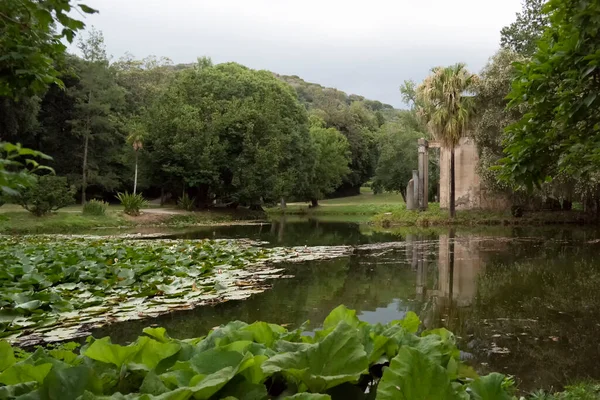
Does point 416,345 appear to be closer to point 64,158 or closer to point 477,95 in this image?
point 477,95

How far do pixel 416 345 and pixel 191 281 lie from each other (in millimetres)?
6773

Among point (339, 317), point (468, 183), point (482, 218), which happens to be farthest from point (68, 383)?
point (468, 183)

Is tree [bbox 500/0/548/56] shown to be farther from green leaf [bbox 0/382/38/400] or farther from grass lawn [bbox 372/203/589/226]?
→ green leaf [bbox 0/382/38/400]

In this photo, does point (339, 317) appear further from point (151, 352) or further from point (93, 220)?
point (93, 220)

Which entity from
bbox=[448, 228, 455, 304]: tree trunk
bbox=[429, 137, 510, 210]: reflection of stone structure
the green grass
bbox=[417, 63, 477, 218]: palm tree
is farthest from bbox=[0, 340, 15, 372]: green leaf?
bbox=[429, 137, 510, 210]: reflection of stone structure

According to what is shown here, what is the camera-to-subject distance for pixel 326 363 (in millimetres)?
1647

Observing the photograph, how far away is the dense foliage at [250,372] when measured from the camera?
1.43 m

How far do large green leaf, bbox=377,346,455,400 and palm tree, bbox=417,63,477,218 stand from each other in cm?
2397

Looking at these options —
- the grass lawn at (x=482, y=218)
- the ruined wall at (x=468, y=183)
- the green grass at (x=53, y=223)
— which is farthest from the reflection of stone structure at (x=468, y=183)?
the green grass at (x=53, y=223)

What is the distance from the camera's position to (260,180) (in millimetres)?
33812

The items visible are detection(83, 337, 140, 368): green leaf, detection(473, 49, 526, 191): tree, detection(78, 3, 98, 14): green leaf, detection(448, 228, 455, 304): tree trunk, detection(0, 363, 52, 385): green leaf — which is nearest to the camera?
detection(0, 363, 52, 385): green leaf

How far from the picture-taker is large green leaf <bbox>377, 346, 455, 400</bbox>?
143 centimetres

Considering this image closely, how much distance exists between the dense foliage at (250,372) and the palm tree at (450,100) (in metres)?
23.8

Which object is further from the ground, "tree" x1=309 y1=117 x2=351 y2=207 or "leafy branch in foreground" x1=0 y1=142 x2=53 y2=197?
"tree" x1=309 y1=117 x2=351 y2=207
